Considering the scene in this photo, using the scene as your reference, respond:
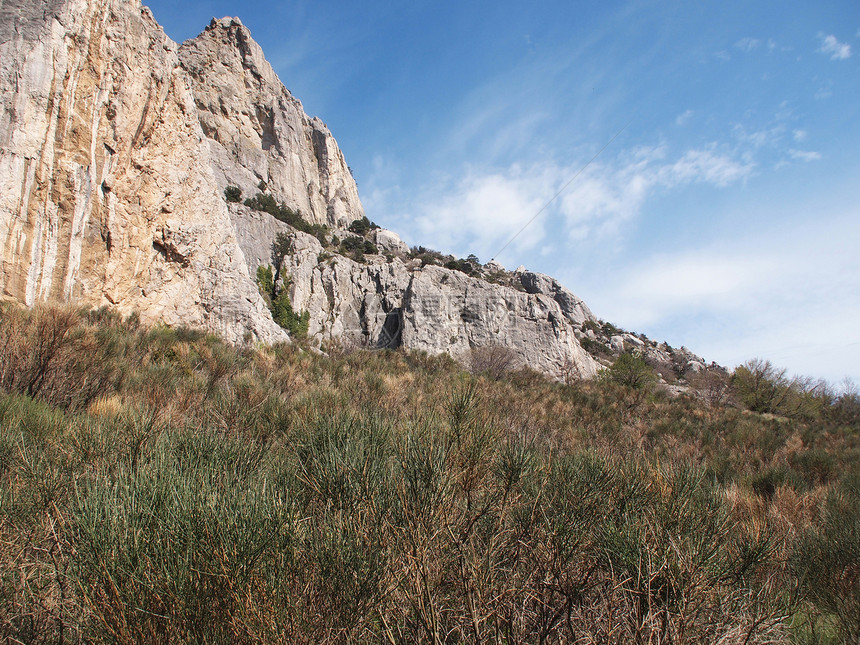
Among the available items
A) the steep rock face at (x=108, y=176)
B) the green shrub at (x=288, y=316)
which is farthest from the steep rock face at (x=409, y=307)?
the steep rock face at (x=108, y=176)

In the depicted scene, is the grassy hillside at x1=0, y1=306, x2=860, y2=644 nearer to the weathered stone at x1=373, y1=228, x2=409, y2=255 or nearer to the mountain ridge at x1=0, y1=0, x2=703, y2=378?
the mountain ridge at x1=0, y1=0, x2=703, y2=378

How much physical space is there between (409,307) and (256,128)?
26310 mm

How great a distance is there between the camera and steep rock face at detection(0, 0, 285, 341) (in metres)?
8.83

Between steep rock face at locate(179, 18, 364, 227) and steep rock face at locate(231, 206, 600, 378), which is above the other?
steep rock face at locate(179, 18, 364, 227)

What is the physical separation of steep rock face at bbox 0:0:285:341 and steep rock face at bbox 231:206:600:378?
12.6 m

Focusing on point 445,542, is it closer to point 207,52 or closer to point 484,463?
point 484,463

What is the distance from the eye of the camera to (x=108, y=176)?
10.3 metres

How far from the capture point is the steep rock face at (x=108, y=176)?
883 cm

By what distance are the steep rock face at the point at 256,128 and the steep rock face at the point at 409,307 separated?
890 cm

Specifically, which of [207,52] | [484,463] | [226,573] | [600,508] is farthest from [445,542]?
[207,52]

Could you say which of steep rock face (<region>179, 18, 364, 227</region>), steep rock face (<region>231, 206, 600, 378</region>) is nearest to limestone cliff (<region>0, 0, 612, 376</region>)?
steep rock face (<region>231, 206, 600, 378</region>)

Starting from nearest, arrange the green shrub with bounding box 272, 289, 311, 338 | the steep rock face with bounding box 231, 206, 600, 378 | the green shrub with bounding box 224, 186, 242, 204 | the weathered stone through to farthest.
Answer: the green shrub with bounding box 272, 289, 311, 338
the steep rock face with bounding box 231, 206, 600, 378
the green shrub with bounding box 224, 186, 242, 204
the weathered stone

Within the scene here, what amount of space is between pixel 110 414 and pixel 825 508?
19.5ft

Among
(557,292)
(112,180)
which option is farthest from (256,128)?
(557,292)
